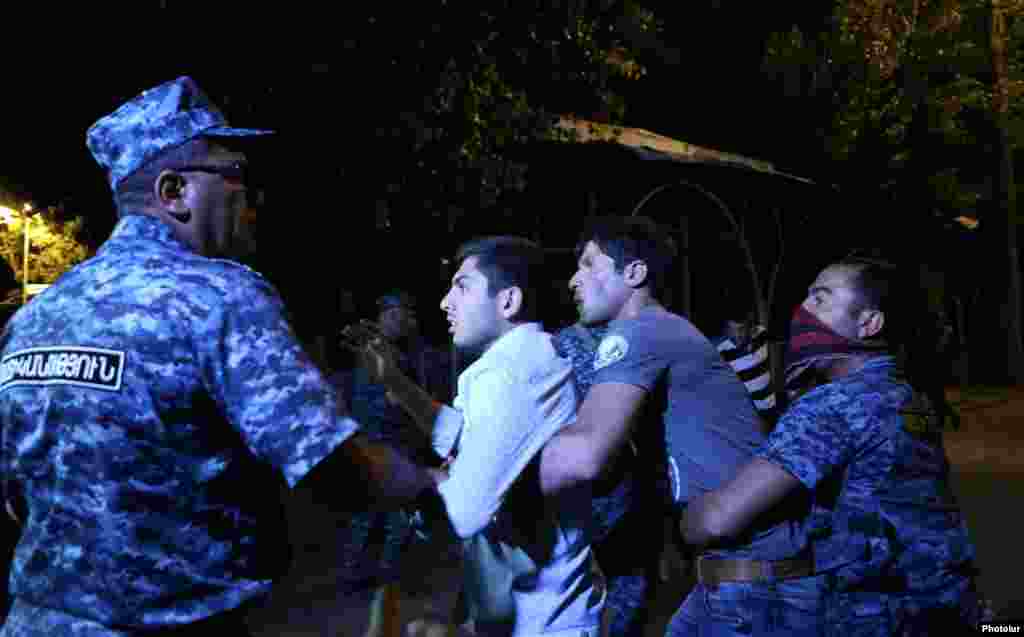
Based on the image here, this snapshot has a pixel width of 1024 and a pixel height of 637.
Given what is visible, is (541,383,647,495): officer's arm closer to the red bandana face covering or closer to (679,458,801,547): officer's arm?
(679,458,801,547): officer's arm

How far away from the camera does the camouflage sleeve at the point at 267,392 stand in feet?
6.73

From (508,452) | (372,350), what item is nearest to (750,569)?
(508,452)

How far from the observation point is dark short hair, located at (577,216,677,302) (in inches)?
153

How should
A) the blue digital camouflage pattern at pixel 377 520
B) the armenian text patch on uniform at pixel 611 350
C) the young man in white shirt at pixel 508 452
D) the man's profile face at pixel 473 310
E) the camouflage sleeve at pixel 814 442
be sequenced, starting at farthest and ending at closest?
the blue digital camouflage pattern at pixel 377 520, the armenian text patch on uniform at pixel 611 350, the man's profile face at pixel 473 310, the camouflage sleeve at pixel 814 442, the young man in white shirt at pixel 508 452

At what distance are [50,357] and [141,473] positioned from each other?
0.98 ft

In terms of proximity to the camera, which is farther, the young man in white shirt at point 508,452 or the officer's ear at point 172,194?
the young man in white shirt at point 508,452

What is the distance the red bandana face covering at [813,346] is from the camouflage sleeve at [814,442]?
0.24 m

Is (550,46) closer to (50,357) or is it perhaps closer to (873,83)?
(50,357)

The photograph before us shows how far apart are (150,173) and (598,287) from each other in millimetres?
1918

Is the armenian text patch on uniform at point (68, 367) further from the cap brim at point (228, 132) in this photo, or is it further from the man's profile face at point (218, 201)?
the cap brim at point (228, 132)

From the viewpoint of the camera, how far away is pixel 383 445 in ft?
7.43

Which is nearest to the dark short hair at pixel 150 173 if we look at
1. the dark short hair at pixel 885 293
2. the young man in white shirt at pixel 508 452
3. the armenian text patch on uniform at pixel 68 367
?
the armenian text patch on uniform at pixel 68 367

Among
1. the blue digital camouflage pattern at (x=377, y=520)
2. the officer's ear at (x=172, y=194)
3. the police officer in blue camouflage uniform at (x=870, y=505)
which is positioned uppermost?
the officer's ear at (x=172, y=194)

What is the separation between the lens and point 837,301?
10.9ft
